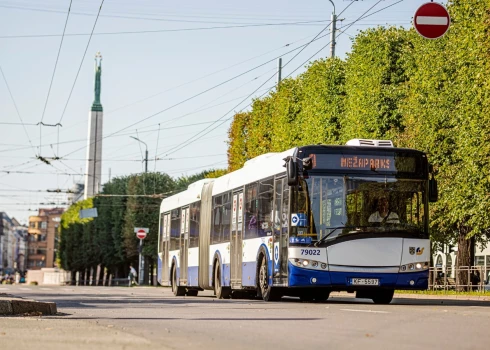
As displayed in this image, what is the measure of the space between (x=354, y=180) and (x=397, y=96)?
20.2m

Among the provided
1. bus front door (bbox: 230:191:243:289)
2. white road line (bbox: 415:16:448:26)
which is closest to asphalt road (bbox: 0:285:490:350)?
white road line (bbox: 415:16:448:26)

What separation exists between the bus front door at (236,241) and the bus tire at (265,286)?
1865 mm

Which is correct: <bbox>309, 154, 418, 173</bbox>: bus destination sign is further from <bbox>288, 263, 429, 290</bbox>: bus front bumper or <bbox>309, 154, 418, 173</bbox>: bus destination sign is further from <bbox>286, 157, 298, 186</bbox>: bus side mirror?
<bbox>288, 263, 429, 290</bbox>: bus front bumper

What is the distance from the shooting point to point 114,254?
102 metres

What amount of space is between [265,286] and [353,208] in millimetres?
3652

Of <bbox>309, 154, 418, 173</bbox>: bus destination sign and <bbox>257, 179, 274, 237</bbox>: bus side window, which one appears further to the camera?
<bbox>257, 179, 274, 237</bbox>: bus side window

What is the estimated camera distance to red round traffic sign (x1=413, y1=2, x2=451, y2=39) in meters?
21.8

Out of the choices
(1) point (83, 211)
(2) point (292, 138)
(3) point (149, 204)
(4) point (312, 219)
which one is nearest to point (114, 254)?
(1) point (83, 211)

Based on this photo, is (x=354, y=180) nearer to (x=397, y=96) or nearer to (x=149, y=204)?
(x=397, y=96)

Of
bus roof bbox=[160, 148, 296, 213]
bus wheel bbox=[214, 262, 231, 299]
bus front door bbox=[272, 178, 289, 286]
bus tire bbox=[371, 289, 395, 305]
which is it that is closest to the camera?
bus front door bbox=[272, 178, 289, 286]

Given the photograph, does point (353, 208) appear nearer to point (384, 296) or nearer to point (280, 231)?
point (280, 231)

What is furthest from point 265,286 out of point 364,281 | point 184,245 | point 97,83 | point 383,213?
point 97,83

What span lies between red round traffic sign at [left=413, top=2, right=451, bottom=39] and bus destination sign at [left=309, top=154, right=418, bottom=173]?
2693 mm

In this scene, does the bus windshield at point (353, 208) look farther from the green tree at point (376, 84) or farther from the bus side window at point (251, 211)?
the green tree at point (376, 84)
